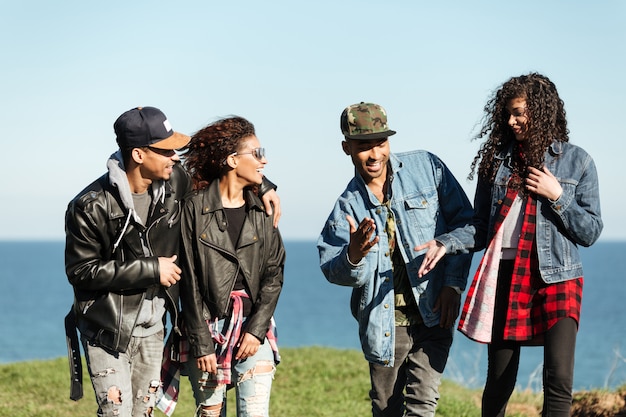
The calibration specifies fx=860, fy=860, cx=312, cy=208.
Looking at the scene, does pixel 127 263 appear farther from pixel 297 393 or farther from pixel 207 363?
pixel 297 393

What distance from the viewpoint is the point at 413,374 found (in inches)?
220

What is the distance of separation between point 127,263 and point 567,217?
2.67m

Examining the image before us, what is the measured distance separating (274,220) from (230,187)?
1.20 ft

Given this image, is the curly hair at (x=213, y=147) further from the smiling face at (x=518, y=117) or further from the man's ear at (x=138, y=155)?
the smiling face at (x=518, y=117)

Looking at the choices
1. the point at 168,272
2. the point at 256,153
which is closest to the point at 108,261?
the point at 168,272

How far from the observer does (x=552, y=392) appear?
5270mm

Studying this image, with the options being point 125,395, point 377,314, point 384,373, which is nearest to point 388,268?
point 377,314

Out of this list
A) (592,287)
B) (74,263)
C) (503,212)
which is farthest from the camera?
(592,287)

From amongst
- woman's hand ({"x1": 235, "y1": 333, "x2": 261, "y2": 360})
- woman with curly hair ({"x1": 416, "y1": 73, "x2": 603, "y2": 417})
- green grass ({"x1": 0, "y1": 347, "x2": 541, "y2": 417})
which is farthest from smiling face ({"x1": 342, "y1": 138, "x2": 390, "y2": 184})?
green grass ({"x1": 0, "y1": 347, "x2": 541, "y2": 417})

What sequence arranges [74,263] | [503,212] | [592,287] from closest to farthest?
[74,263]
[503,212]
[592,287]

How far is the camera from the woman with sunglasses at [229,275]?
215 inches

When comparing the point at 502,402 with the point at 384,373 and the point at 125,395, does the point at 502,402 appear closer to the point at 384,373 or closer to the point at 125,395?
the point at 384,373

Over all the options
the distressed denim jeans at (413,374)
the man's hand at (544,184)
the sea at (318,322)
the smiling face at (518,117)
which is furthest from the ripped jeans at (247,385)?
the sea at (318,322)

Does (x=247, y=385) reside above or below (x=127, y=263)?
below
